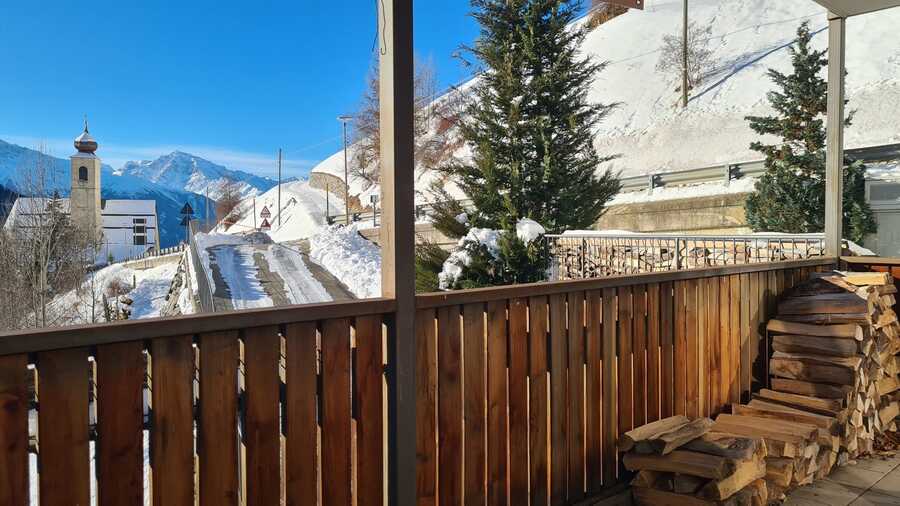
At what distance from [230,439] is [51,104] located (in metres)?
31.4

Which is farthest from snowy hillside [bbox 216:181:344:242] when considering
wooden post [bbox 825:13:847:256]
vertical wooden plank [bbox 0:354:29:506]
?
vertical wooden plank [bbox 0:354:29:506]

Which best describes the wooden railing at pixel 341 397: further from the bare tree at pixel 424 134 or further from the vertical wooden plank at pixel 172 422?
the bare tree at pixel 424 134

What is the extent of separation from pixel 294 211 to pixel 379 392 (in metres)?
46.5

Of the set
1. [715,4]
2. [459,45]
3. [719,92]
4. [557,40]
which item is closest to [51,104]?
[459,45]

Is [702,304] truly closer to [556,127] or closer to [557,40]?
[556,127]

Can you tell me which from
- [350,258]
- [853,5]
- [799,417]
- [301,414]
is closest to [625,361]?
[799,417]

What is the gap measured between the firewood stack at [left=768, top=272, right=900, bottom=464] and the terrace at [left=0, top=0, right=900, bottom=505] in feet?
3.22

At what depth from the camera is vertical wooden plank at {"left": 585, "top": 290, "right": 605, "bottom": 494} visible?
2.55 metres

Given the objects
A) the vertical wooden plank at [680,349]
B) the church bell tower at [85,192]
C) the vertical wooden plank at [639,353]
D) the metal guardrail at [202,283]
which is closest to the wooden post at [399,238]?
the vertical wooden plank at [639,353]

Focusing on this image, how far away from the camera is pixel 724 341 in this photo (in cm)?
339

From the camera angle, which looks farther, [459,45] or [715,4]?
[715,4]

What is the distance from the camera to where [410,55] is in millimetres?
1901

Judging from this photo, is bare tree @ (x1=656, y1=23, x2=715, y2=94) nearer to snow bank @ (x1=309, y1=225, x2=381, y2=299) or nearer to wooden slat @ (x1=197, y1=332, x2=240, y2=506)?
snow bank @ (x1=309, y1=225, x2=381, y2=299)

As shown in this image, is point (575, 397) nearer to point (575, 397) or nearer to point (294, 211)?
point (575, 397)
